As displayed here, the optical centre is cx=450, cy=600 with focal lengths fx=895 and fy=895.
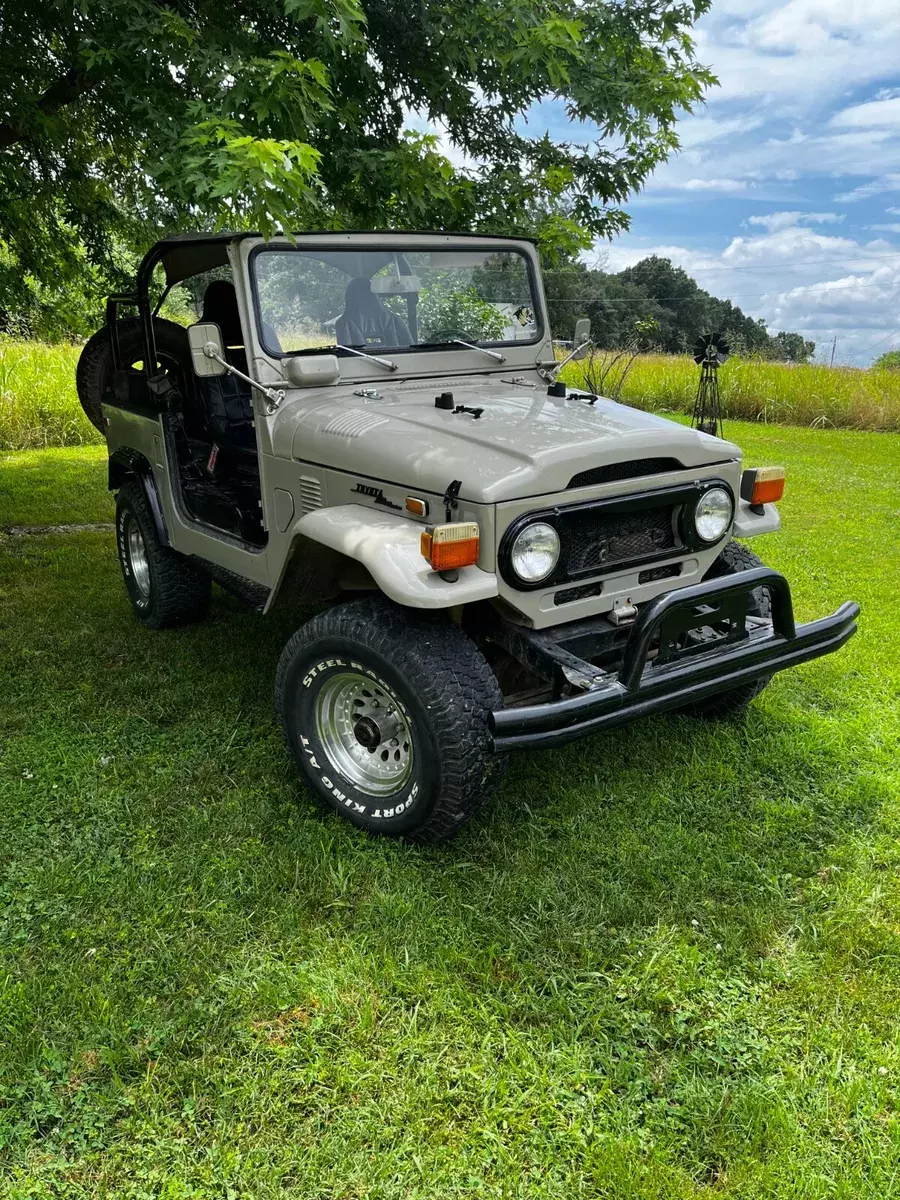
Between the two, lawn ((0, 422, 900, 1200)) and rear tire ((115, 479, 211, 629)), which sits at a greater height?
rear tire ((115, 479, 211, 629))

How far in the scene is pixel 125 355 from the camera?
559 cm

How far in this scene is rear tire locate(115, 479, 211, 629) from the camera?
520 centimetres

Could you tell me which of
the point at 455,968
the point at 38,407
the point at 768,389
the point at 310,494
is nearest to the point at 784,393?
the point at 768,389

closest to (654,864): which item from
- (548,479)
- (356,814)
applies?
(356,814)

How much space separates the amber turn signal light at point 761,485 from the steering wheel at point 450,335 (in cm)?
156

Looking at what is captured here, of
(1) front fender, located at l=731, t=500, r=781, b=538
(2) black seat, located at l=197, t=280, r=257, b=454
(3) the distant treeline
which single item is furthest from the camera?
(3) the distant treeline

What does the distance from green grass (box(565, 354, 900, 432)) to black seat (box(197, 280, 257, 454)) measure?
11.2 metres

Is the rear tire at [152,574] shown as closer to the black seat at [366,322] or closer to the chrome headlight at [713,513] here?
the black seat at [366,322]

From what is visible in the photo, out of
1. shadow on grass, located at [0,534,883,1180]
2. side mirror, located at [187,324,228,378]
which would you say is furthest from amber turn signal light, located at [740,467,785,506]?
side mirror, located at [187,324,228,378]

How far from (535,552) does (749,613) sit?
120cm

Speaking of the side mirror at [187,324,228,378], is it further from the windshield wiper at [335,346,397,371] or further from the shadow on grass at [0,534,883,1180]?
the shadow on grass at [0,534,883,1180]

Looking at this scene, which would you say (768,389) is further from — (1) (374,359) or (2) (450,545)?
(2) (450,545)

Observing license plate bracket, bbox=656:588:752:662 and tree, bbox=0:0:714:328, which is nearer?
license plate bracket, bbox=656:588:752:662

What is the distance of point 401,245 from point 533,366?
933 mm
